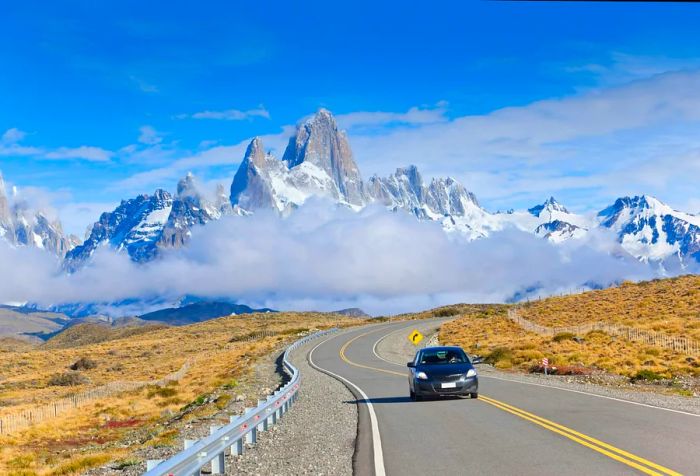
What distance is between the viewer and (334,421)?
1922 centimetres

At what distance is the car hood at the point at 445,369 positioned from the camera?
22.2 metres

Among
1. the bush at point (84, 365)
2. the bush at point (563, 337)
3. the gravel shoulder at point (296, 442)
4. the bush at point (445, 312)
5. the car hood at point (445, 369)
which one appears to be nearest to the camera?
the gravel shoulder at point (296, 442)

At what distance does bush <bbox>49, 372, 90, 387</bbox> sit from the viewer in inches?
2817

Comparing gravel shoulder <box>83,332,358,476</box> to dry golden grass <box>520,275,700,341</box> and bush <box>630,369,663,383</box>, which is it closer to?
bush <box>630,369,663,383</box>

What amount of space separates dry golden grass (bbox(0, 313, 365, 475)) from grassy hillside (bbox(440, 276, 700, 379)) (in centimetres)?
1771

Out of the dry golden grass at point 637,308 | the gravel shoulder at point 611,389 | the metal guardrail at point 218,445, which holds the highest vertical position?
the dry golden grass at point 637,308

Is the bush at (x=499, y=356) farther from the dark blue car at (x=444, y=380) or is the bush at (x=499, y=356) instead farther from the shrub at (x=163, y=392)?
the dark blue car at (x=444, y=380)

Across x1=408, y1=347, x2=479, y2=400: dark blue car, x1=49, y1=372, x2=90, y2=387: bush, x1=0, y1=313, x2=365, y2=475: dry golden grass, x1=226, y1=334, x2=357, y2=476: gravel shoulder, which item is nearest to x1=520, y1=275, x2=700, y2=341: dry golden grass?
x1=408, y1=347, x2=479, y2=400: dark blue car

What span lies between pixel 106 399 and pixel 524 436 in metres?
41.9

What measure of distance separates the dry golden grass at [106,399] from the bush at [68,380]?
0.79 meters

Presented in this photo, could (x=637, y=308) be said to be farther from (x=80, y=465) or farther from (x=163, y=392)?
(x=80, y=465)

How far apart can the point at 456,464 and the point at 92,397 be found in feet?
156

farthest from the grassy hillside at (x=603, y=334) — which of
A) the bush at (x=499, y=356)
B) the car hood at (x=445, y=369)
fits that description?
the car hood at (x=445, y=369)

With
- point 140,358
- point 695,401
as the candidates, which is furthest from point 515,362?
point 140,358
